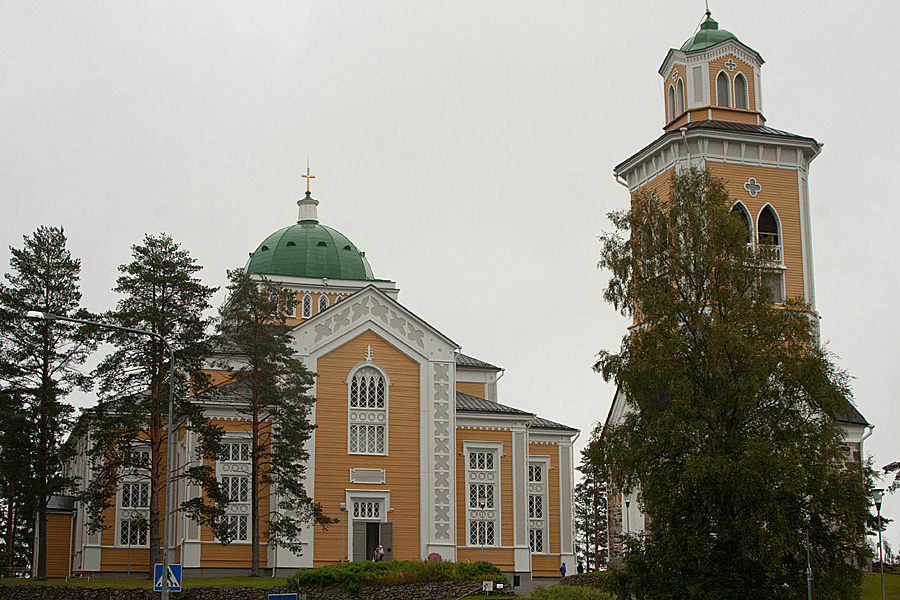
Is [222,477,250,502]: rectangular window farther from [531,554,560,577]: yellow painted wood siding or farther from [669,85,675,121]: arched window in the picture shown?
[669,85,675,121]: arched window

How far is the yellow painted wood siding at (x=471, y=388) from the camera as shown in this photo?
181 ft

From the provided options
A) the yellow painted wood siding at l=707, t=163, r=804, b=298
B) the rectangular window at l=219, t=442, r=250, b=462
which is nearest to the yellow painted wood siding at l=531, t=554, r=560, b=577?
the rectangular window at l=219, t=442, r=250, b=462

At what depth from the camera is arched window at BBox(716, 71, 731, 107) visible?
42438mm

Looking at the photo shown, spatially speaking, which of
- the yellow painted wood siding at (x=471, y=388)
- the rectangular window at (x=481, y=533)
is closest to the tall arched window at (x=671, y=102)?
the yellow painted wood siding at (x=471, y=388)

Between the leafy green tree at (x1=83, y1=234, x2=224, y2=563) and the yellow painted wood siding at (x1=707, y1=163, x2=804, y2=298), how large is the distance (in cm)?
1989

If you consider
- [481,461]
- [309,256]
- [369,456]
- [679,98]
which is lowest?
[481,461]

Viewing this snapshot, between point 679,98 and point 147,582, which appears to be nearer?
point 147,582

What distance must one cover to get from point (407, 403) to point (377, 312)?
14.2 feet

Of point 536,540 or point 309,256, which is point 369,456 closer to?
point 536,540

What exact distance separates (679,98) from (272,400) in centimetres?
2006

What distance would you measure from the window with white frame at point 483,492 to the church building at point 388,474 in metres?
0.04

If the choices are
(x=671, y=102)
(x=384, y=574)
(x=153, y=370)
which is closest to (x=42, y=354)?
(x=153, y=370)

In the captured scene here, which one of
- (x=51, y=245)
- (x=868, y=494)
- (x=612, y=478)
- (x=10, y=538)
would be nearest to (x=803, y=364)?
(x=868, y=494)

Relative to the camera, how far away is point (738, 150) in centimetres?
4100
